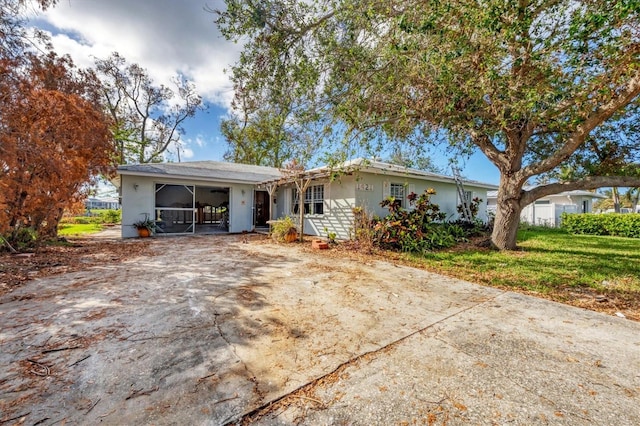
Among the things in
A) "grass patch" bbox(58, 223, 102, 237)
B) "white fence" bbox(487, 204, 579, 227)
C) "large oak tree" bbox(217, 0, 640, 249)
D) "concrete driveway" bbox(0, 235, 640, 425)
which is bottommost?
"concrete driveway" bbox(0, 235, 640, 425)

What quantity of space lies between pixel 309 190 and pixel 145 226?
679cm

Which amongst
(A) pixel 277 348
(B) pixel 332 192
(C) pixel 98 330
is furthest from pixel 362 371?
(B) pixel 332 192

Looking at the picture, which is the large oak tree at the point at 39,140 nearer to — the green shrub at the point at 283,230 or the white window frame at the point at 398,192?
the green shrub at the point at 283,230

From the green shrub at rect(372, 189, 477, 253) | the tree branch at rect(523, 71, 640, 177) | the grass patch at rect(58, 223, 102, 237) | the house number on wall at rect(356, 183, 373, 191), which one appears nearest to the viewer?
the tree branch at rect(523, 71, 640, 177)

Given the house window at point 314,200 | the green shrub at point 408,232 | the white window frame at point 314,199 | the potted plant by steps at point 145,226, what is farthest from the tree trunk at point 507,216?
the potted plant by steps at point 145,226

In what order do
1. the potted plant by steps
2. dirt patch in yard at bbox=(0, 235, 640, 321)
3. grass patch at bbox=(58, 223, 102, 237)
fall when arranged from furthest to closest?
1. grass patch at bbox=(58, 223, 102, 237)
2. the potted plant by steps
3. dirt patch in yard at bbox=(0, 235, 640, 321)

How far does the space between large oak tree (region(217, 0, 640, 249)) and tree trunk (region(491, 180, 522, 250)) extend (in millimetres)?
1240

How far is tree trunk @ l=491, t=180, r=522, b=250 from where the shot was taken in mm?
7512

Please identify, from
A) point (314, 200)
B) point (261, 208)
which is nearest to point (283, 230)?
point (314, 200)

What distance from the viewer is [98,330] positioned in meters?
2.78

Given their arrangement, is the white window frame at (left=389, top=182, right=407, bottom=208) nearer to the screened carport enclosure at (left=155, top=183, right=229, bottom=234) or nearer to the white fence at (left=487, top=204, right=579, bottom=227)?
the screened carport enclosure at (left=155, top=183, right=229, bottom=234)

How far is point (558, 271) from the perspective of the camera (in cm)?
565

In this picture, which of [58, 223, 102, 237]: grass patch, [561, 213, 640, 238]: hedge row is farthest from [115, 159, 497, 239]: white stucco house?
[561, 213, 640, 238]: hedge row

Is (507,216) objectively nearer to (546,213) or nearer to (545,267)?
(545,267)
